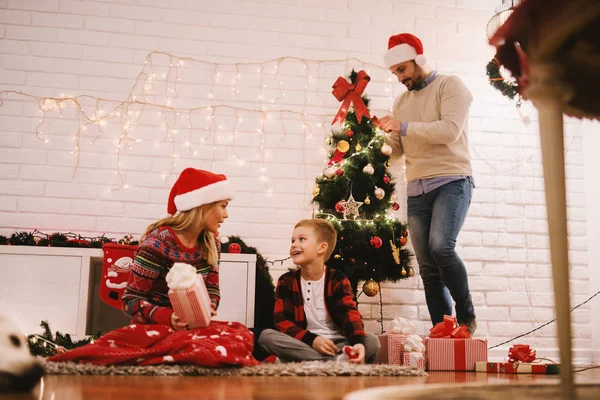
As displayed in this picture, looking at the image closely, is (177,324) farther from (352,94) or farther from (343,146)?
(352,94)

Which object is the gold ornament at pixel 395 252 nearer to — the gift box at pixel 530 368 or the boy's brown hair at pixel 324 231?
the boy's brown hair at pixel 324 231

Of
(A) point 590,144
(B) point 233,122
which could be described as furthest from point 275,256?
(A) point 590,144

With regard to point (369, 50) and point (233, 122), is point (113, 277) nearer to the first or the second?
point (233, 122)

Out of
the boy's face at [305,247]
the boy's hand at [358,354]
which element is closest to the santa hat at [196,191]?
the boy's face at [305,247]

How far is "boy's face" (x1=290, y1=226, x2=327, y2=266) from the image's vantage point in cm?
262

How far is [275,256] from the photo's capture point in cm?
349

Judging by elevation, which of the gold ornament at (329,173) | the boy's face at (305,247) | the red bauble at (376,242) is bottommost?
the boy's face at (305,247)

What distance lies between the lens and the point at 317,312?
2580 millimetres

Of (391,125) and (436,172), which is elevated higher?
(391,125)

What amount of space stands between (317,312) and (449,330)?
58 cm

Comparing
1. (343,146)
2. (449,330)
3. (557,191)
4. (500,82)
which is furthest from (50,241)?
(557,191)

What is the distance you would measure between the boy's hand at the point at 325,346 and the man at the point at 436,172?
2.28 ft

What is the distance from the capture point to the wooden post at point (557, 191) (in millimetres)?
662

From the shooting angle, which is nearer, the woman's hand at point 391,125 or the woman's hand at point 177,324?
the woman's hand at point 177,324
